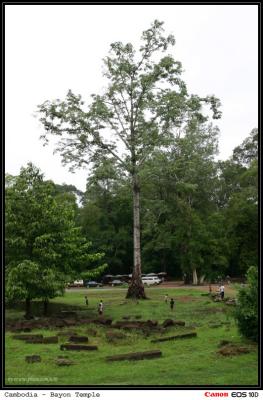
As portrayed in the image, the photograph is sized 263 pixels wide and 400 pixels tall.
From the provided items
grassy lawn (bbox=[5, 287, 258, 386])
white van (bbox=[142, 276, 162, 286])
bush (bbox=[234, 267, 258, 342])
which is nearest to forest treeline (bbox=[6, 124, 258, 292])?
white van (bbox=[142, 276, 162, 286])

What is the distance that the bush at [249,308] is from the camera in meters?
18.7

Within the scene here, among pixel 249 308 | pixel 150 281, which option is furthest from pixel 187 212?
pixel 249 308

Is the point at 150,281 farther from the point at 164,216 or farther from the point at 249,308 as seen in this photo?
the point at 249,308

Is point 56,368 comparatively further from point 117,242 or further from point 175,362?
point 117,242

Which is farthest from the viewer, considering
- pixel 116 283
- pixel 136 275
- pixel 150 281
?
pixel 116 283

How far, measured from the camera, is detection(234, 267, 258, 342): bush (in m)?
18.7

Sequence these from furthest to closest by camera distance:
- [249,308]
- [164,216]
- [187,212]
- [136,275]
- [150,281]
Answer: [150,281]
[164,216]
[187,212]
[136,275]
[249,308]

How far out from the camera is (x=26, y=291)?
27812 millimetres

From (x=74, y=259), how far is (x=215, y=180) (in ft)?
121

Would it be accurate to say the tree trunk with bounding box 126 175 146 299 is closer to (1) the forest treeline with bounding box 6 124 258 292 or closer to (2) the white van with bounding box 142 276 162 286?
(1) the forest treeline with bounding box 6 124 258 292

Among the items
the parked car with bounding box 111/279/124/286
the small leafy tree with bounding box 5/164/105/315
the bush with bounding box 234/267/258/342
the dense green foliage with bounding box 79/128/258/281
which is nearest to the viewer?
the bush with bounding box 234/267/258/342

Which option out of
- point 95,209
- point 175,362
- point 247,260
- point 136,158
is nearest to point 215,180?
point 247,260

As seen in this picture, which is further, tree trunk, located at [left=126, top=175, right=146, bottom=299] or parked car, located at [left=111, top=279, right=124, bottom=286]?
parked car, located at [left=111, top=279, right=124, bottom=286]

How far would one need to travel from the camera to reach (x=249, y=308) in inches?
744
